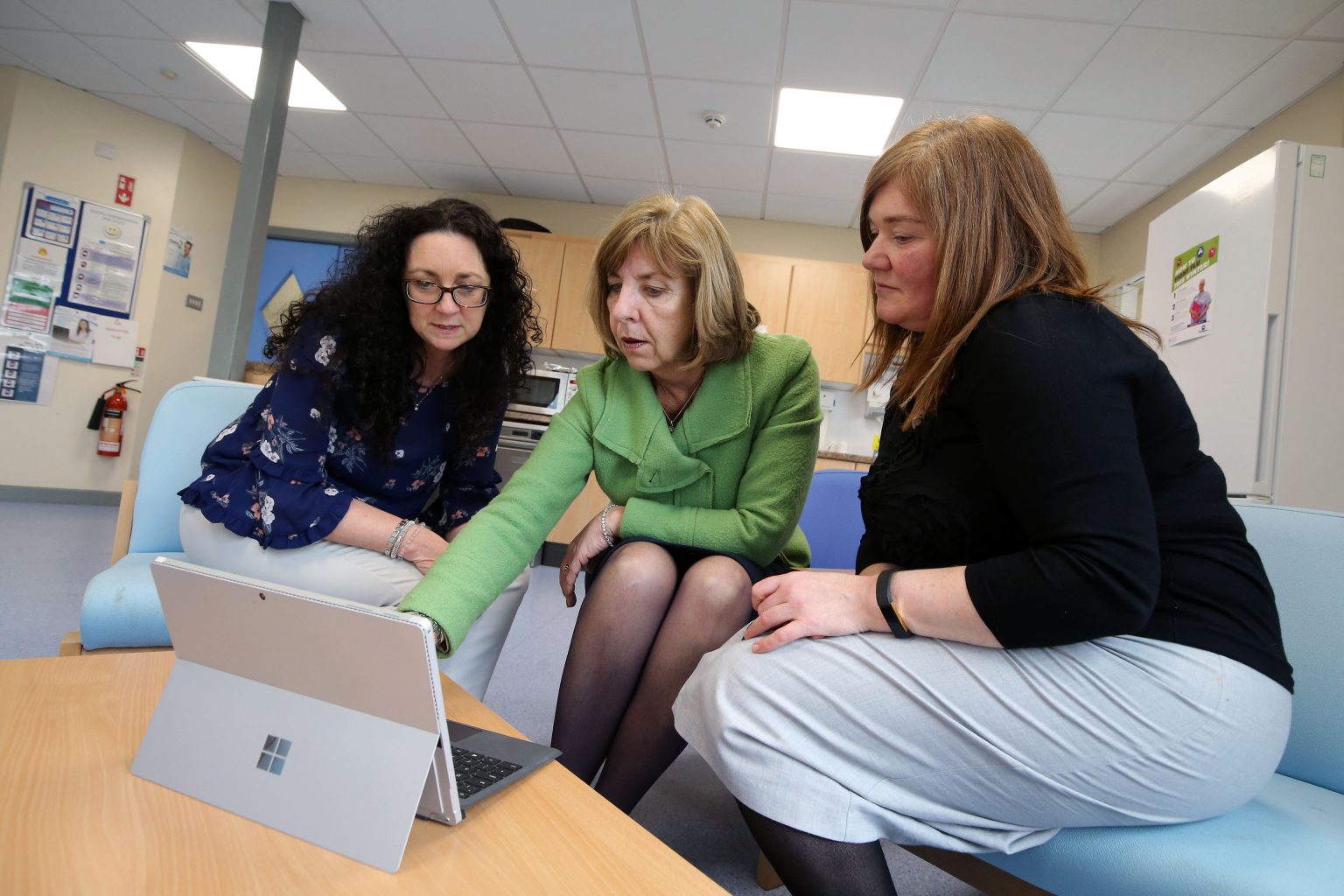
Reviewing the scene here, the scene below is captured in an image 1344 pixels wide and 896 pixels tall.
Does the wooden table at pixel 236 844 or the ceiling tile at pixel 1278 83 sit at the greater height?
the ceiling tile at pixel 1278 83

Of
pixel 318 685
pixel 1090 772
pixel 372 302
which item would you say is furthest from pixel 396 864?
pixel 372 302

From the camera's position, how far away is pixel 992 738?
0.68 m

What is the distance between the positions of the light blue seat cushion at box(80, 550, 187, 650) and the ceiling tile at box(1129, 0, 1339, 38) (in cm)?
345

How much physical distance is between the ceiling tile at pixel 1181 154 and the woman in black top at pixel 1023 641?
347 centimetres

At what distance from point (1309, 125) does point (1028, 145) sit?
3235 millimetres

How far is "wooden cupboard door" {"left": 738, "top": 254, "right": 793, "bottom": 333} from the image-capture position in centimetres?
472

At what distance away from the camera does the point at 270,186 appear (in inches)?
135

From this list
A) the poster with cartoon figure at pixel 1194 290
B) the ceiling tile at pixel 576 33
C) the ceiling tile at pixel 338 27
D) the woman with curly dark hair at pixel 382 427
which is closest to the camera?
the woman with curly dark hair at pixel 382 427

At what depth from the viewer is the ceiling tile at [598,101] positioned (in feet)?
11.6

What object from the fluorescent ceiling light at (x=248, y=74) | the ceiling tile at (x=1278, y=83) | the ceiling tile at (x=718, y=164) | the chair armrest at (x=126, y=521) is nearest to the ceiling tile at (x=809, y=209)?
the ceiling tile at (x=718, y=164)

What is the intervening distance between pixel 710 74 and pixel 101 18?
3.03 m

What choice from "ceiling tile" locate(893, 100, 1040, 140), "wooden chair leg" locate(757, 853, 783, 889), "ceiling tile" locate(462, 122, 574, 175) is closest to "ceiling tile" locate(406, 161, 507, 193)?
"ceiling tile" locate(462, 122, 574, 175)

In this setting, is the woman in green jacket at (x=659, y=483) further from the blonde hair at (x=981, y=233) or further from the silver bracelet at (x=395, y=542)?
the blonde hair at (x=981, y=233)

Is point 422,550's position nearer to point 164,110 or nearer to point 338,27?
point 338,27
